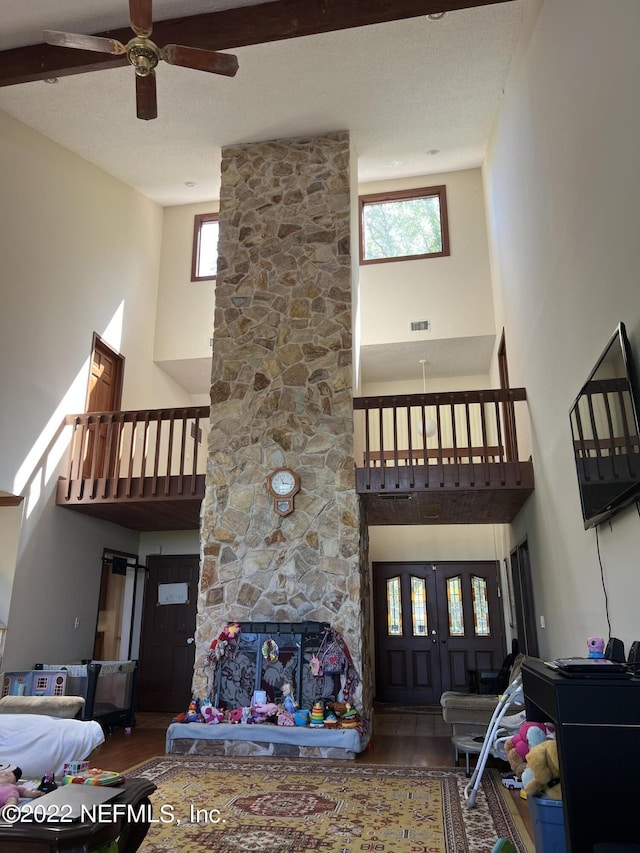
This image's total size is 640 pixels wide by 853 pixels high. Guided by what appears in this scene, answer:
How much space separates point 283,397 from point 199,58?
345 centimetres

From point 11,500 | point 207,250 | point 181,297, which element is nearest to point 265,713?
point 11,500

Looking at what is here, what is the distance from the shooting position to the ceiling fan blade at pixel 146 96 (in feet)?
14.4

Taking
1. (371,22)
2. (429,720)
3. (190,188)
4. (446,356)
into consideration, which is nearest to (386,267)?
(446,356)

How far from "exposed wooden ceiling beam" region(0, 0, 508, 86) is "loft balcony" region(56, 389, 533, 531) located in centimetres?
349

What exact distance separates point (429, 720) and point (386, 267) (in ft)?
20.4

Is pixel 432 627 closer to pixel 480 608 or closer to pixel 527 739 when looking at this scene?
pixel 480 608

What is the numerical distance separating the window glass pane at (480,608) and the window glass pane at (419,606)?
72 cm

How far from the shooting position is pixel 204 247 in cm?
Answer: 998

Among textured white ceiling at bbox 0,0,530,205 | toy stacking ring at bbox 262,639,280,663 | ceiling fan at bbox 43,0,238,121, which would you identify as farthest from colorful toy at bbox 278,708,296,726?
textured white ceiling at bbox 0,0,530,205

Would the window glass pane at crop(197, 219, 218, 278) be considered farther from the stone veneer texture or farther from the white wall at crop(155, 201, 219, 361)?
the stone veneer texture

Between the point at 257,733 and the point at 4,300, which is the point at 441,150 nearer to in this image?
the point at 4,300

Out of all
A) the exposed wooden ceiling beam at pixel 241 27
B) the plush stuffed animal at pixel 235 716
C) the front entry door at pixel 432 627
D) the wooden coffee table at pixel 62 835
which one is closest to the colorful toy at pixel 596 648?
the wooden coffee table at pixel 62 835

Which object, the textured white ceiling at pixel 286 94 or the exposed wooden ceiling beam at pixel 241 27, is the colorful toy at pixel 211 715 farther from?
the textured white ceiling at pixel 286 94

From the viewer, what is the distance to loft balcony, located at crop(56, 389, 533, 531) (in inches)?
248
